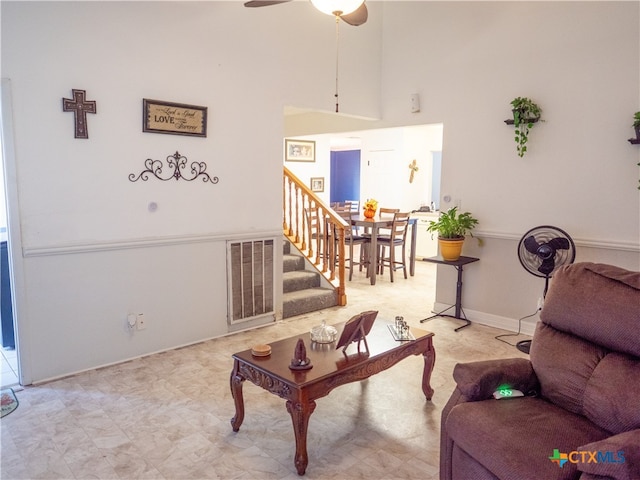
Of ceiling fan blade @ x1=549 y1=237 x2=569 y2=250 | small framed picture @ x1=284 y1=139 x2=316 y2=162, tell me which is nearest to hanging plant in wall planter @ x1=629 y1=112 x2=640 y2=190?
ceiling fan blade @ x1=549 y1=237 x2=569 y2=250

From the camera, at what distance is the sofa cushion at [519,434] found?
1575 mm

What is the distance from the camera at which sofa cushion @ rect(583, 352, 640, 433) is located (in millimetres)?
1727

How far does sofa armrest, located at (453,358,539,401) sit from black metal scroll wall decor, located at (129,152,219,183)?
8.48 feet

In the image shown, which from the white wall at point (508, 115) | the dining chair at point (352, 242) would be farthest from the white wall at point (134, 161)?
the dining chair at point (352, 242)

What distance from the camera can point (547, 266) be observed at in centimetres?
372

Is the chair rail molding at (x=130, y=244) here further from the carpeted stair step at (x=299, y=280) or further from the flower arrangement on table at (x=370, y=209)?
the flower arrangement on table at (x=370, y=209)

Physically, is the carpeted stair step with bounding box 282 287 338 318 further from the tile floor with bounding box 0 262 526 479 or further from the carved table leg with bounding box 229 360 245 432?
the carved table leg with bounding box 229 360 245 432

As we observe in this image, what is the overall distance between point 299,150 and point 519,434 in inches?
284

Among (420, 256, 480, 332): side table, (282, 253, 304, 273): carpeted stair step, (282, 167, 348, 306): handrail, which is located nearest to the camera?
(420, 256, 480, 332): side table

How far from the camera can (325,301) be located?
4.97 meters

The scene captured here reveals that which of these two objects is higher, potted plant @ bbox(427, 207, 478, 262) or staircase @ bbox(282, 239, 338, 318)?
potted plant @ bbox(427, 207, 478, 262)

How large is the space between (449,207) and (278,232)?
5.74 ft

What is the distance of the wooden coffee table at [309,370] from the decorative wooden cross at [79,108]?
190cm

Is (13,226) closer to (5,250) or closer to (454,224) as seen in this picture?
(5,250)
